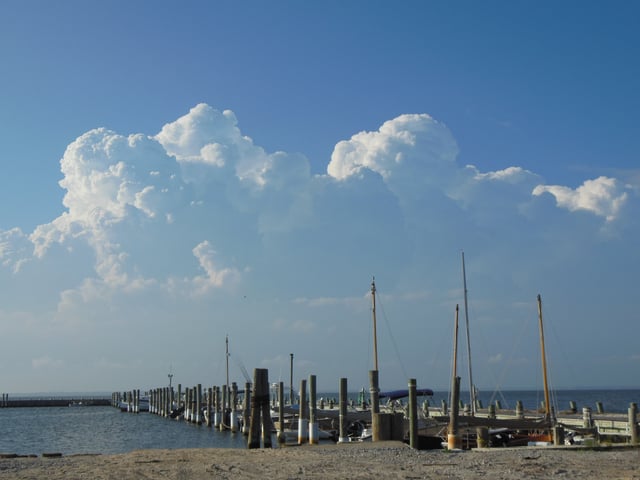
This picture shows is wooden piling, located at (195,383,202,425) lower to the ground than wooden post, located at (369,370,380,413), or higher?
lower

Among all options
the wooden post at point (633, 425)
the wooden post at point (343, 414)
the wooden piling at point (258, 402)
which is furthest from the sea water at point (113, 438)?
the wooden post at point (633, 425)

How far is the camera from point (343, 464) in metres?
17.9

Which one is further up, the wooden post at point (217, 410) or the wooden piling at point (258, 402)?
the wooden piling at point (258, 402)

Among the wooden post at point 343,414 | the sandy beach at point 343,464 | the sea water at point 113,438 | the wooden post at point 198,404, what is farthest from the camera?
the wooden post at point 198,404

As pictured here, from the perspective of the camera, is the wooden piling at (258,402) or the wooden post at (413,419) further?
the wooden piling at (258,402)

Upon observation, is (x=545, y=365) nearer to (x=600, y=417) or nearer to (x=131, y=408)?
(x=600, y=417)

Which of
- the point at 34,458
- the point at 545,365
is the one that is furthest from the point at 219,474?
the point at 545,365

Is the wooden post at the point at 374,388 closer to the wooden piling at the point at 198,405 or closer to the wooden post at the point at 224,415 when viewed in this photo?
the wooden post at the point at 224,415

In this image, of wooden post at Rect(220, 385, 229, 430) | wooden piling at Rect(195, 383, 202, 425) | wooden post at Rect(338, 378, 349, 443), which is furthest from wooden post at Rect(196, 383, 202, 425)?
wooden post at Rect(338, 378, 349, 443)

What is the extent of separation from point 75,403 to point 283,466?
435 feet

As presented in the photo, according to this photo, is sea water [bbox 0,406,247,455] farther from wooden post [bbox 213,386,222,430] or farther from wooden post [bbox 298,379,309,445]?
wooden post [bbox 298,379,309,445]

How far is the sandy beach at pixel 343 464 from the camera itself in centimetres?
1609

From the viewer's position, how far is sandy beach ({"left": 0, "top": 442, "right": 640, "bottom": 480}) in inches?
634

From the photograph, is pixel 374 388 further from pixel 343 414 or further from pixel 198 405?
pixel 198 405
